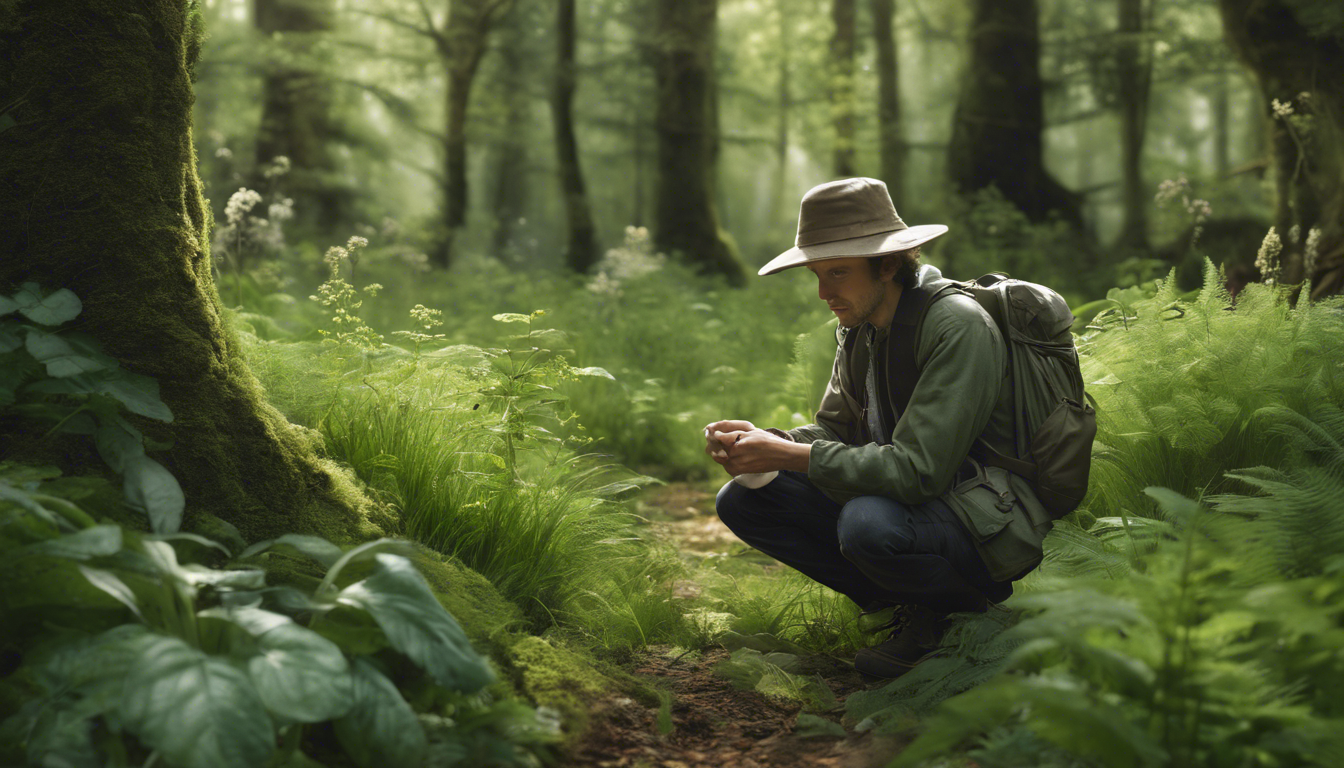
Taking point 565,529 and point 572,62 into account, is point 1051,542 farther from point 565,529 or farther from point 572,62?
point 572,62

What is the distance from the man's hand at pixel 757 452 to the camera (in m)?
3.04

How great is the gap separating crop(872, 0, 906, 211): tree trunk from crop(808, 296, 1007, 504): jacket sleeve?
39.5 feet

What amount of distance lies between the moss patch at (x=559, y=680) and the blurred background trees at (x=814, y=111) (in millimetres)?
4643

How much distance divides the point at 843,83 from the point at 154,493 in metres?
14.3

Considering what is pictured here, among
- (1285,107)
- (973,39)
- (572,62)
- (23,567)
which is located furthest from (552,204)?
(23,567)

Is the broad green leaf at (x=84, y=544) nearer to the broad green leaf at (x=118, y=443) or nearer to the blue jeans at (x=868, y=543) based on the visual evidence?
the broad green leaf at (x=118, y=443)

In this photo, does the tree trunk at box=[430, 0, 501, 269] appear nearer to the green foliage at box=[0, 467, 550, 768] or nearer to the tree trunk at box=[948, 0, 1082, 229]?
the tree trunk at box=[948, 0, 1082, 229]

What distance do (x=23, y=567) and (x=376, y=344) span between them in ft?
7.15

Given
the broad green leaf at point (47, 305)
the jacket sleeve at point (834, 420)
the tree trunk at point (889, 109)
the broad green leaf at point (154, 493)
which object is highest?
the tree trunk at point (889, 109)

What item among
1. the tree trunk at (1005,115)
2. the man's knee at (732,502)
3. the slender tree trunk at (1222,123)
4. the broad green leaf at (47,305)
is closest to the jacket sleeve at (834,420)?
the man's knee at (732,502)

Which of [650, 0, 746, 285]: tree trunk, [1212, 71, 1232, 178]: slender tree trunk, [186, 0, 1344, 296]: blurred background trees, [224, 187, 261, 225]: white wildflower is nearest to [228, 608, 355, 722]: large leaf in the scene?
[224, 187, 261, 225]: white wildflower

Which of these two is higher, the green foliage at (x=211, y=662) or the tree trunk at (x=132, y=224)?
the tree trunk at (x=132, y=224)

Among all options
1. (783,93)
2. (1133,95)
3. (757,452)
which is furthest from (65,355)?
(783,93)

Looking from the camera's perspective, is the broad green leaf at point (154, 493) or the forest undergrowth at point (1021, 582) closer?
the forest undergrowth at point (1021, 582)
